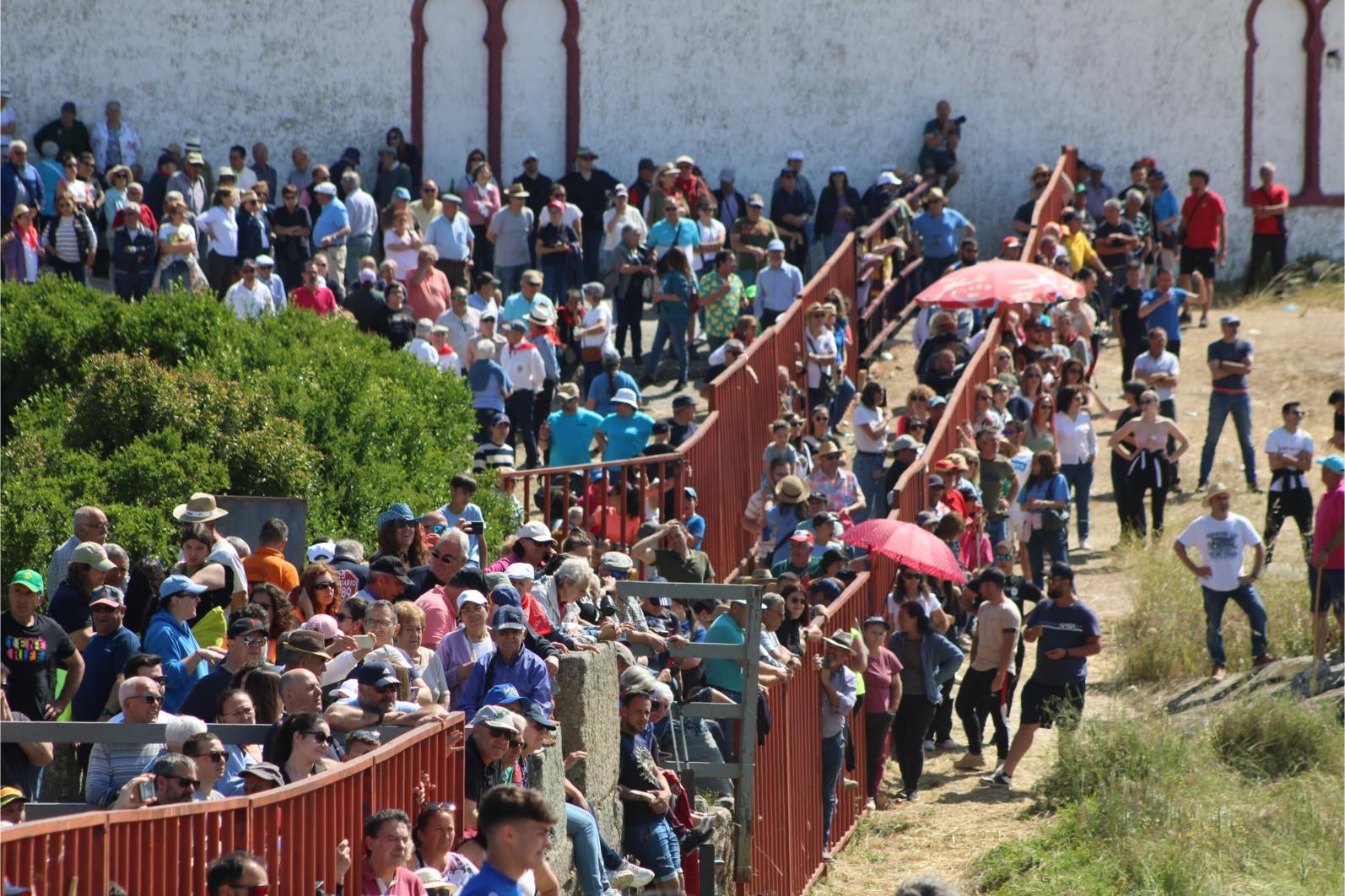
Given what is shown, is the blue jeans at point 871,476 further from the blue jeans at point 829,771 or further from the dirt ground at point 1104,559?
the blue jeans at point 829,771

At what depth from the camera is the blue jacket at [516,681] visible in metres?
8.70

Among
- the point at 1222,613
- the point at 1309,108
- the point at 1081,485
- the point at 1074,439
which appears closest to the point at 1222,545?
the point at 1222,613

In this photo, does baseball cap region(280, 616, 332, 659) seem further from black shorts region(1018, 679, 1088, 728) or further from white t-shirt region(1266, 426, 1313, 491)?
white t-shirt region(1266, 426, 1313, 491)

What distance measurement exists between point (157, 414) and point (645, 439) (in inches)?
159

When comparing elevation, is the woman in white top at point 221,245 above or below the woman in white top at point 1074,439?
above

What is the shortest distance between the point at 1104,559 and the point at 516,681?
33.4 ft

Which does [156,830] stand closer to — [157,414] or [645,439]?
[157,414]

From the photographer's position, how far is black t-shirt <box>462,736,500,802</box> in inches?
316

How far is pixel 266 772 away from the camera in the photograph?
22.2 ft

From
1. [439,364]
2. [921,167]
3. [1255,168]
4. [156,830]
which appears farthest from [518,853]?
[1255,168]

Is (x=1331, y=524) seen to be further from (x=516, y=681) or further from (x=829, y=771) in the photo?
(x=516, y=681)

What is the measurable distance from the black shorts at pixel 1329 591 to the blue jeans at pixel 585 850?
25.7 feet

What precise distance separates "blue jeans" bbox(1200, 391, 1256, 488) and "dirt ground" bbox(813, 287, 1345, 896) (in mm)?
364

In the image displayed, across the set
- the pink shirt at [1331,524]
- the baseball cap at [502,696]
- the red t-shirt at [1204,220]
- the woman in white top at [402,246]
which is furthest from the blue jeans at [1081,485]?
the baseball cap at [502,696]
